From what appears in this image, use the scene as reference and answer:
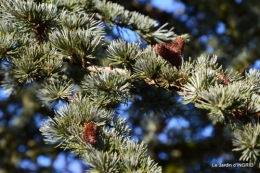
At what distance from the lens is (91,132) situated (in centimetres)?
80

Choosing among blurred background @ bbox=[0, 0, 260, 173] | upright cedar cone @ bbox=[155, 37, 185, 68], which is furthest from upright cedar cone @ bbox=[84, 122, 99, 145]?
blurred background @ bbox=[0, 0, 260, 173]

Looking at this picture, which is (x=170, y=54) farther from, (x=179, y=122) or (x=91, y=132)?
(x=179, y=122)

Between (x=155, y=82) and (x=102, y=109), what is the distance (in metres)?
0.12

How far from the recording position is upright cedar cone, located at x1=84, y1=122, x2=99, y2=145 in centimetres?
79

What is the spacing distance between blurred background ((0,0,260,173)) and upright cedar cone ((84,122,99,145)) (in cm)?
109

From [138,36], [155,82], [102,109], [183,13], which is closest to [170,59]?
[155,82]

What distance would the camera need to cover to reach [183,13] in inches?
89.7

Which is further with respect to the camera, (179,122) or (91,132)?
(179,122)

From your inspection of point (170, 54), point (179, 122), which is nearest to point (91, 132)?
point (170, 54)

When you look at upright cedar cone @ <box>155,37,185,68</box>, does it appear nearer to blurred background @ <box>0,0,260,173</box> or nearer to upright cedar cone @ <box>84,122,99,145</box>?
upright cedar cone @ <box>84,122,99,145</box>

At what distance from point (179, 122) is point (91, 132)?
Answer: 1178 millimetres

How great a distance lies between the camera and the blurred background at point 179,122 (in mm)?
1962

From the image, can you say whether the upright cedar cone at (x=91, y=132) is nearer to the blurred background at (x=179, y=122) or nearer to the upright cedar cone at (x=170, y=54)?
the upright cedar cone at (x=170, y=54)

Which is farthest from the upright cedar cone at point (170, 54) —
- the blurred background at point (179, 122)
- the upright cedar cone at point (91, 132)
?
the blurred background at point (179, 122)
